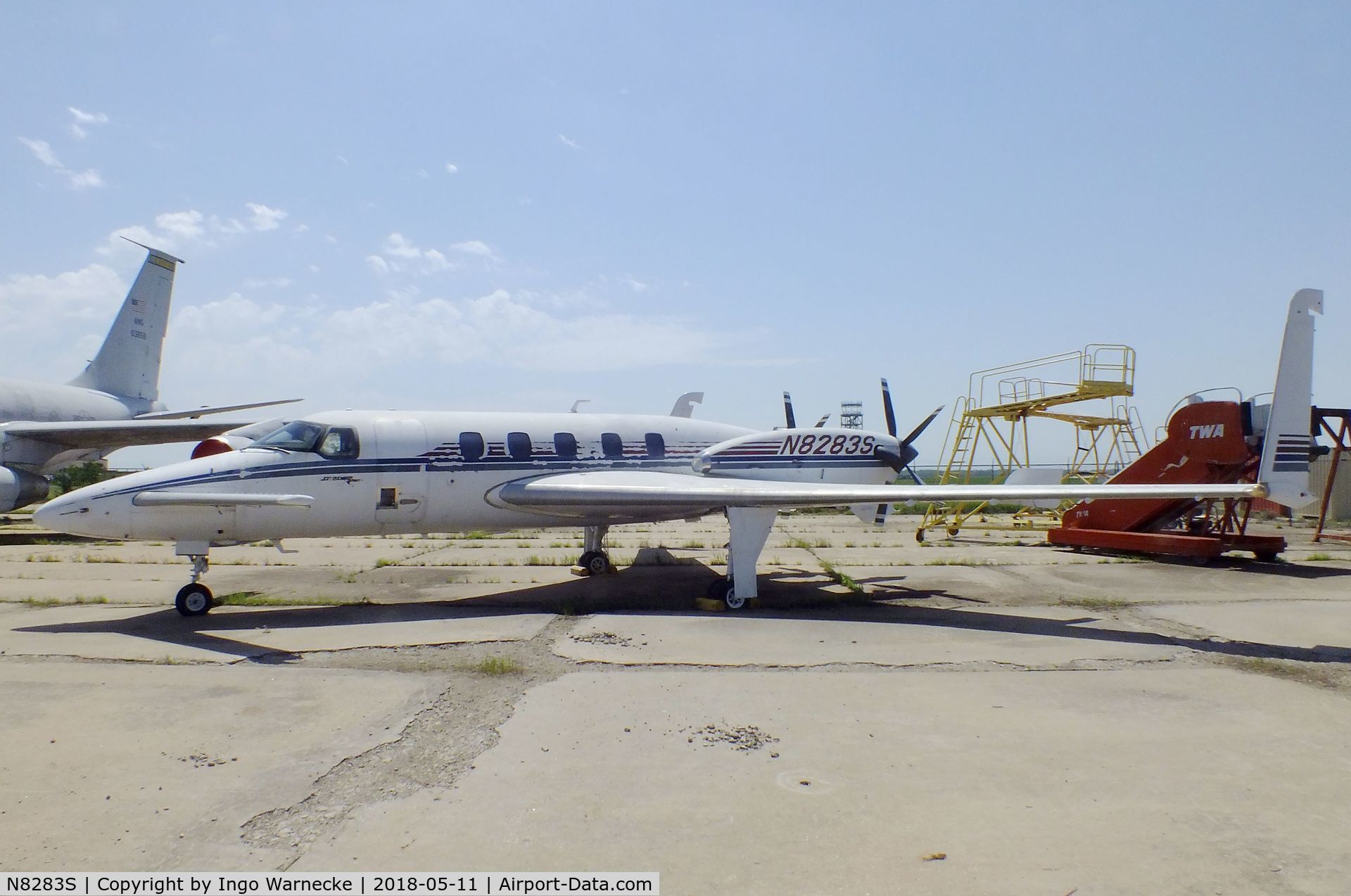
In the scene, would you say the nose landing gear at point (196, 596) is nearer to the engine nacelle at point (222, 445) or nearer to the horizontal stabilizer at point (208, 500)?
the horizontal stabilizer at point (208, 500)

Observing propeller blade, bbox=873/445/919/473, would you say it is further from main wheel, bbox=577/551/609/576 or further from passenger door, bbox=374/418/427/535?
passenger door, bbox=374/418/427/535

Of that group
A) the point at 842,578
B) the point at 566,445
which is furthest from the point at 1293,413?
the point at 566,445

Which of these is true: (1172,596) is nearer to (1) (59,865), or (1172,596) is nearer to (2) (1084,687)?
(2) (1084,687)

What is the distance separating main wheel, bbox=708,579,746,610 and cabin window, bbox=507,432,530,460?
3.58m

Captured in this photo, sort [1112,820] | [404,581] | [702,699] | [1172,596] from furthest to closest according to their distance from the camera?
[404,581], [1172,596], [702,699], [1112,820]

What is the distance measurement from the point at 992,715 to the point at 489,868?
3992mm

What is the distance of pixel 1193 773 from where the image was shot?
4809mm

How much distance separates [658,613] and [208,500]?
5680 millimetres

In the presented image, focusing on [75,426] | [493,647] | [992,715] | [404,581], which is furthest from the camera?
[75,426]

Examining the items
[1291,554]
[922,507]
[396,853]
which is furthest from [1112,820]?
[922,507]

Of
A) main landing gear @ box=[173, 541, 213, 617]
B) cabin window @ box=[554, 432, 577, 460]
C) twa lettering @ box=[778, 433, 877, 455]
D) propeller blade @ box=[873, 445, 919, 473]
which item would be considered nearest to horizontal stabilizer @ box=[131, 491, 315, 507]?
main landing gear @ box=[173, 541, 213, 617]

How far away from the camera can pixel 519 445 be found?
1207 cm

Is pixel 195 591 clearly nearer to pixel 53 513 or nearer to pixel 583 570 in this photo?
pixel 53 513

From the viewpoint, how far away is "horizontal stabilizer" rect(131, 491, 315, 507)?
30.2ft
